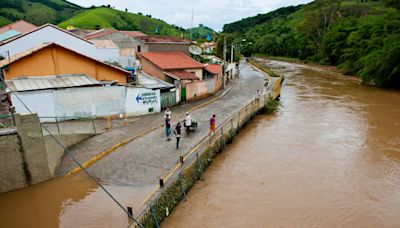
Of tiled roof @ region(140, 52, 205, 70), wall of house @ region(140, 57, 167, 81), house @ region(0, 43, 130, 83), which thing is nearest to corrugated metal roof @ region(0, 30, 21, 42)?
tiled roof @ region(140, 52, 205, 70)

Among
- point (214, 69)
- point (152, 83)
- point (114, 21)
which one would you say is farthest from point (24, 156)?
point (114, 21)

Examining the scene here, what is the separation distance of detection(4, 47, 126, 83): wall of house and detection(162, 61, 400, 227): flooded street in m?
10.6

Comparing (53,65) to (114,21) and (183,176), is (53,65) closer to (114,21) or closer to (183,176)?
(183,176)

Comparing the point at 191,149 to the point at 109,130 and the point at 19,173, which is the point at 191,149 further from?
the point at 19,173

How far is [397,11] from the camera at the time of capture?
144 ft

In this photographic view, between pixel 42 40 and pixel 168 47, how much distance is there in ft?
40.8

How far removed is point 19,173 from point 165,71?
16130 mm

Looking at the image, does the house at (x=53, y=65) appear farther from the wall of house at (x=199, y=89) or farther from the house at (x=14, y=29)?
the house at (x=14, y=29)

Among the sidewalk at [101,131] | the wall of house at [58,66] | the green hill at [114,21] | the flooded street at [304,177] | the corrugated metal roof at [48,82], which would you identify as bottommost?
the flooded street at [304,177]

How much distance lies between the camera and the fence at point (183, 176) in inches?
340

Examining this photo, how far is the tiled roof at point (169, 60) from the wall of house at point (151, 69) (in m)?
0.38

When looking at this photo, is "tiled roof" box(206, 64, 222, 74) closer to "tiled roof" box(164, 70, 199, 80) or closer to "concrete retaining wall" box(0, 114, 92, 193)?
"tiled roof" box(164, 70, 199, 80)

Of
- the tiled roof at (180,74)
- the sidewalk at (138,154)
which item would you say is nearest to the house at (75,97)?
the sidewalk at (138,154)

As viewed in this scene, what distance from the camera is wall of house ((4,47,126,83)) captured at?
1786 cm
